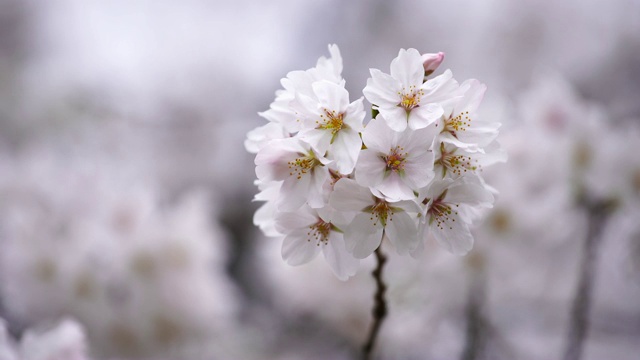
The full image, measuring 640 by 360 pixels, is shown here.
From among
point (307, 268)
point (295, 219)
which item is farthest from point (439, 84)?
point (307, 268)

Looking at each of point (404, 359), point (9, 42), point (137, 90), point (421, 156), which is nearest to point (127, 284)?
point (404, 359)

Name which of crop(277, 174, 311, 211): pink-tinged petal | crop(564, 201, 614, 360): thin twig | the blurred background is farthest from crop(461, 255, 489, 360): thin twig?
crop(277, 174, 311, 211): pink-tinged petal

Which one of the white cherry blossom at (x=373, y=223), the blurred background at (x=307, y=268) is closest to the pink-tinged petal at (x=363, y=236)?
the white cherry blossom at (x=373, y=223)

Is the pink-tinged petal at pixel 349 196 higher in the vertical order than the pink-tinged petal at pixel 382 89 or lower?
lower

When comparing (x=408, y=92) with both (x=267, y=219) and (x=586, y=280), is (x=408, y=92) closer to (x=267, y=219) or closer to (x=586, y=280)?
(x=267, y=219)

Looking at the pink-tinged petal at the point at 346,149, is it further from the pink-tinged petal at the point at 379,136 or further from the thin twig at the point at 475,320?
the thin twig at the point at 475,320

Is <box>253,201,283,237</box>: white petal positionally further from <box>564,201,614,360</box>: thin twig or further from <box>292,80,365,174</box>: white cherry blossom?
<box>564,201,614,360</box>: thin twig

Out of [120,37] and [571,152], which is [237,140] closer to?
[120,37]
